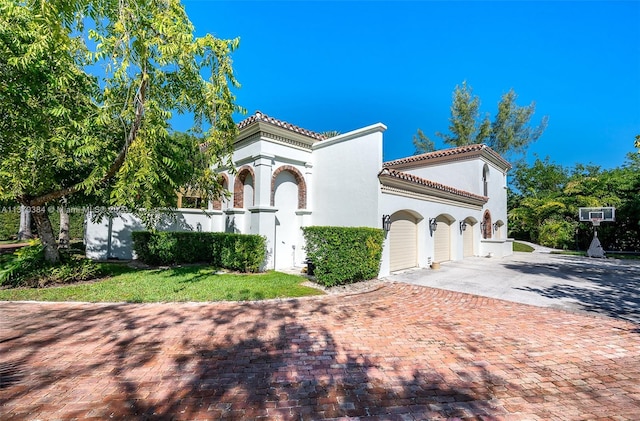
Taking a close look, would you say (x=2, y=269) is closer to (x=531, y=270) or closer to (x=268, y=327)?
(x=268, y=327)

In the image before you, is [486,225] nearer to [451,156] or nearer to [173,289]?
[451,156]

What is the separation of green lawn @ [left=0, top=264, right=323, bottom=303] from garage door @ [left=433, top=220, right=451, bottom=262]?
24.6 ft

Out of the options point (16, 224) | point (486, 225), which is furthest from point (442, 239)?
point (16, 224)

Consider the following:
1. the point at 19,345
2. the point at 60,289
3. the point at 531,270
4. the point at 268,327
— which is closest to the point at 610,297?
the point at 531,270

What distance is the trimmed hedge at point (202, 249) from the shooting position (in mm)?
9500

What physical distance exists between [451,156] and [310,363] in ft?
53.6

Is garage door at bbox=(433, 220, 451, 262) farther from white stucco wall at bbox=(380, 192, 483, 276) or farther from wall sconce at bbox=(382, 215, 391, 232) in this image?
wall sconce at bbox=(382, 215, 391, 232)

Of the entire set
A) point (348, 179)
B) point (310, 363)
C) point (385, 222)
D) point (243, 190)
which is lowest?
point (310, 363)

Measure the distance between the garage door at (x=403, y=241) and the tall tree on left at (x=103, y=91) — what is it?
6.98m

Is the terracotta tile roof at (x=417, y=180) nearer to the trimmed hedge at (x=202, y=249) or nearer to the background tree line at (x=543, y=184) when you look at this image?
the trimmed hedge at (x=202, y=249)

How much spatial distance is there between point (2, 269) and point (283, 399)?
9.39 m

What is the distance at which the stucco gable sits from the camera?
15859 millimetres

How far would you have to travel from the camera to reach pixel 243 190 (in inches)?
456

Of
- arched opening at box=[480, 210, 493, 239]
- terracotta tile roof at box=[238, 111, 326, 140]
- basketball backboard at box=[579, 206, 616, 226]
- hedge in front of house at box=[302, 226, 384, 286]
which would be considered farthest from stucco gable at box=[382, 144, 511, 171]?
hedge in front of house at box=[302, 226, 384, 286]
